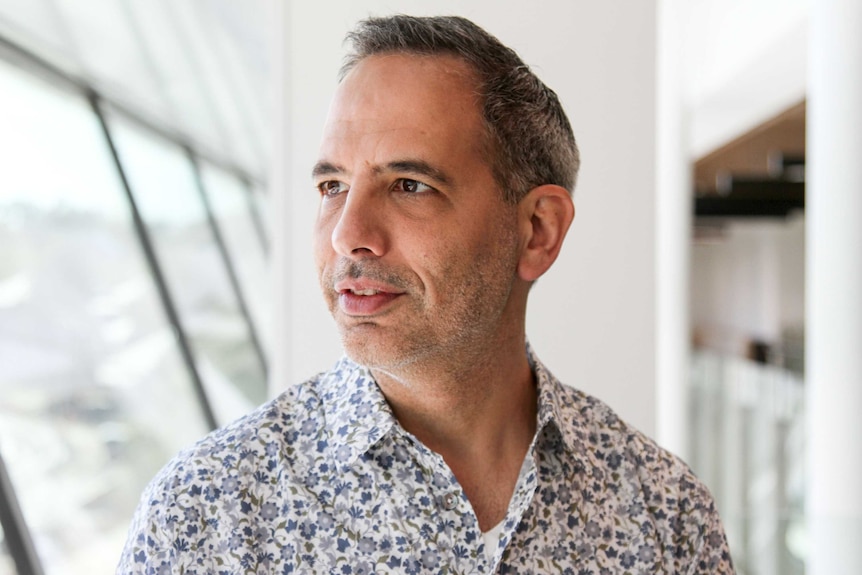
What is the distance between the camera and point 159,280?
4.11 m

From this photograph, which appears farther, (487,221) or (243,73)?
(243,73)

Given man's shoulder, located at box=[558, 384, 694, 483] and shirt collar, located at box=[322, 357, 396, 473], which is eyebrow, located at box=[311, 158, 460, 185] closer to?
shirt collar, located at box=[322, 357, 396, 473]

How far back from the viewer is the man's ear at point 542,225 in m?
1.55

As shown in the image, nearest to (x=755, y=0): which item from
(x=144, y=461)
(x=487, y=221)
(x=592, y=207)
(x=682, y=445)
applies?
(x=682, y=445)

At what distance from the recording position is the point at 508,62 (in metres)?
1.49

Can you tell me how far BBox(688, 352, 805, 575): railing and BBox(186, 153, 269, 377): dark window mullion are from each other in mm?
2637

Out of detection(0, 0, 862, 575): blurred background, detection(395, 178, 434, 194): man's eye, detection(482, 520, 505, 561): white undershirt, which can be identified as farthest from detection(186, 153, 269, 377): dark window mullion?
detection(482, 520, 505, 561): white undershirt

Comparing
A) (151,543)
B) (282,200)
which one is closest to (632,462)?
(151,543)

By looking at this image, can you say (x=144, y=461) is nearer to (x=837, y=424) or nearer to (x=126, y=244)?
(x=126, y=244)

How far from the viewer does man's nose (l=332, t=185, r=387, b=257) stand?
1301mm

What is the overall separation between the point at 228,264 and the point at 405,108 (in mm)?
4323

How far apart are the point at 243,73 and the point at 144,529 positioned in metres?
5.66

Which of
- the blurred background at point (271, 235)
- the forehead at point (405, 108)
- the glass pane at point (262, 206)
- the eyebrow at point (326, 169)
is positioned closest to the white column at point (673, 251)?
the blurred background at point (271, 235)

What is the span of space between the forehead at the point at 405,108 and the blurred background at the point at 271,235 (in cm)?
74
